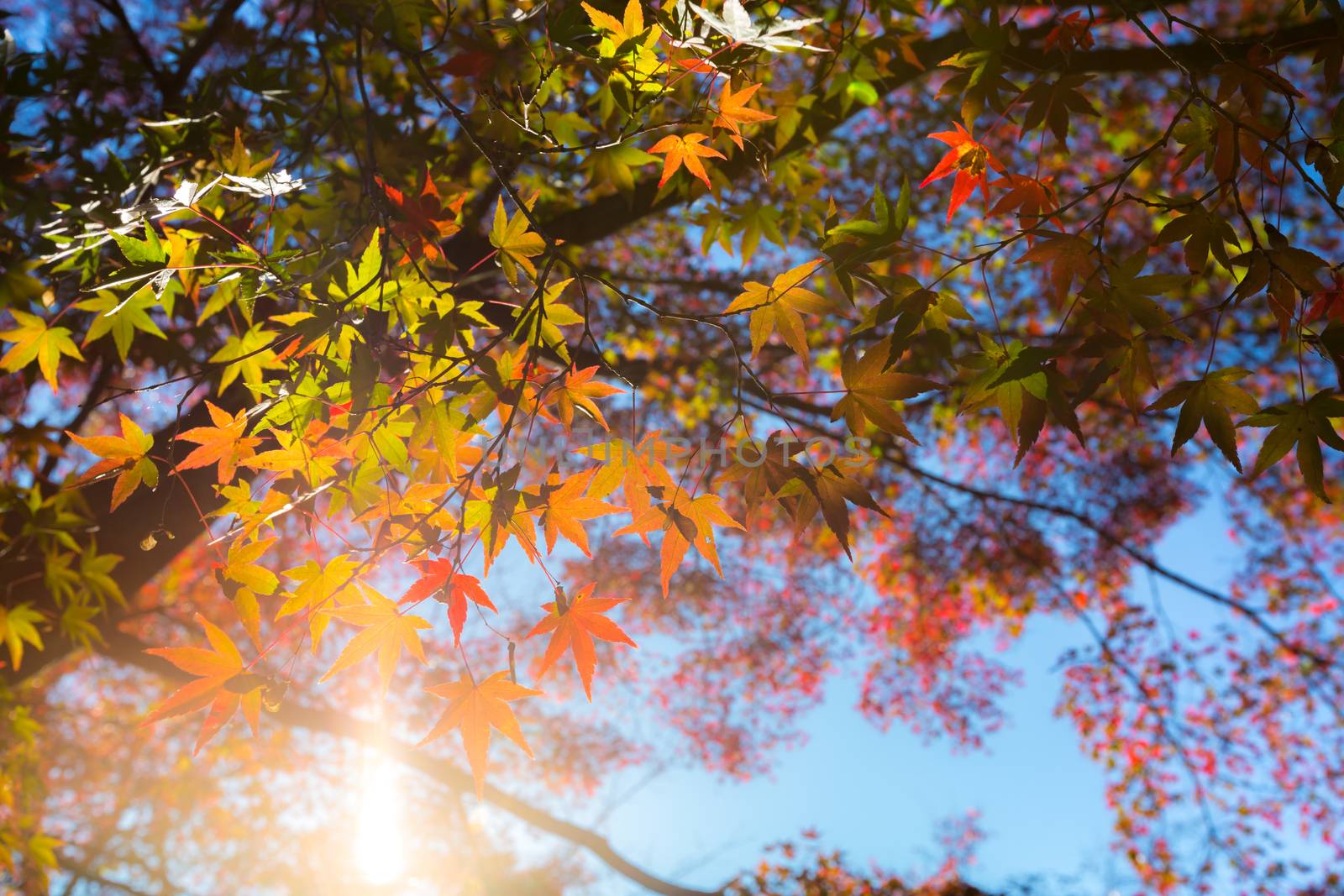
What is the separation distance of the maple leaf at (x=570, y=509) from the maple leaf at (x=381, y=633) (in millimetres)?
287

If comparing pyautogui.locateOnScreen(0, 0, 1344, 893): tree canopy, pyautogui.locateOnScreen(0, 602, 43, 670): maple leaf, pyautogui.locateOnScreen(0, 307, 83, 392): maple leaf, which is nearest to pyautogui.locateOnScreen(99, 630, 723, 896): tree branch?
pyautogui.locateOnScreen(0, 0, 1344, 893): tree canopy

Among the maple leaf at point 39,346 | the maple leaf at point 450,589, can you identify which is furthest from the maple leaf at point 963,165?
the maple leaf at point 39,346

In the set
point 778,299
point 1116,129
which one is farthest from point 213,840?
point 1116,129

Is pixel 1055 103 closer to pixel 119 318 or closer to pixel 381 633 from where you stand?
pixel 381 633

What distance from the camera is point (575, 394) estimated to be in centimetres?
157

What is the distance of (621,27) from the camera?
149 centimetres

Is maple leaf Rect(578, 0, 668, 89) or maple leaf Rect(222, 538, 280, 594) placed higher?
maple leaf Rect(578, 0, 668, 89)

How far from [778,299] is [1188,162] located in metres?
0.93

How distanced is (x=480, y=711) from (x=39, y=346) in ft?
5.23

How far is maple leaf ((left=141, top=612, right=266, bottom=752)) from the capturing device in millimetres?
1290

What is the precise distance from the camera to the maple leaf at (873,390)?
128cm

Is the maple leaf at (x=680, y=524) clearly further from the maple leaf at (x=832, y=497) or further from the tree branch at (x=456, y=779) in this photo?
the tree branch at (x=456, y=779)

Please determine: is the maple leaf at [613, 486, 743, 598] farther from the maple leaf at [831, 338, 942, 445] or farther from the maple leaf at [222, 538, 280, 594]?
the maple leaf at [222, 538, 280, 594]

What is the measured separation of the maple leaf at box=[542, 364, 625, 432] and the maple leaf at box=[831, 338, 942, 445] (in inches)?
18.7
